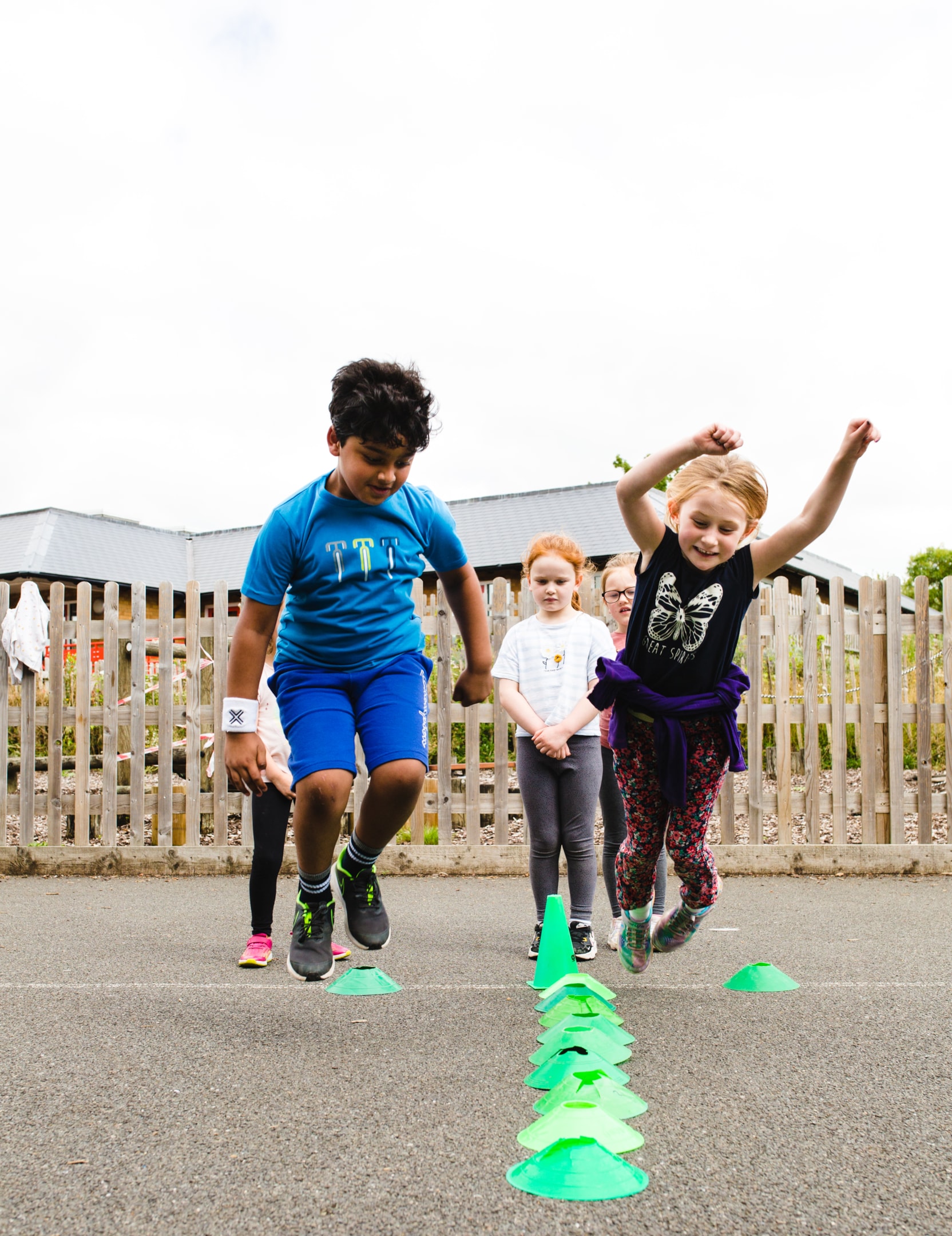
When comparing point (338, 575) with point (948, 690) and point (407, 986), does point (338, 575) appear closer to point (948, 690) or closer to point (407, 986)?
point (407, 986)

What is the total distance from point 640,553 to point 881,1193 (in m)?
2.17

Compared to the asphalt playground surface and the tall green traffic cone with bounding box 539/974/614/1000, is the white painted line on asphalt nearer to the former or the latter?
the asphalt playground surface

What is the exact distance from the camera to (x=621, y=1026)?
3.24 m

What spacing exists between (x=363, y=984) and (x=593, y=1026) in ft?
3.46

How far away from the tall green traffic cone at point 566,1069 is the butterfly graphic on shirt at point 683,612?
1365 millimetres

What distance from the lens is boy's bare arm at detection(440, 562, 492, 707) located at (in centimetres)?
378

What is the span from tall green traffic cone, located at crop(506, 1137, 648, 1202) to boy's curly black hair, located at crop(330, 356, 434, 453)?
1998 millimetres

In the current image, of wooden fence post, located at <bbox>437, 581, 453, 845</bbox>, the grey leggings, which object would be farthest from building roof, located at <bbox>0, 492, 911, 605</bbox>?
the grey leggings

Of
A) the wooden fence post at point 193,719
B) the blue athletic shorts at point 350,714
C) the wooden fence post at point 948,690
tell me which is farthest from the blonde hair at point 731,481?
the wooden fence post at point 193,719

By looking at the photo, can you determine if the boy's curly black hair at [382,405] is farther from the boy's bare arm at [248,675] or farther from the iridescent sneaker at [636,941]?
the iridescent sneaker at [636,941]

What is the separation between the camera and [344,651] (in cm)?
343

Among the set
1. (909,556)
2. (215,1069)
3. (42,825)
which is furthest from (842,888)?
(909,556)

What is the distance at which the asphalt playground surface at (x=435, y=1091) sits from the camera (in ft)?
6.32

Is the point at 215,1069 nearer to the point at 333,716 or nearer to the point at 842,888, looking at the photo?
the point at 333,716
